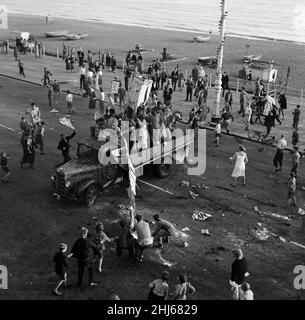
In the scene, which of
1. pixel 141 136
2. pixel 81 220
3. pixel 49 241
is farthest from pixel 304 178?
pixel 49 241

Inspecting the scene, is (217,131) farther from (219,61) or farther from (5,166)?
(5,166)

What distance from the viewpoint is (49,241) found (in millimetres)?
13906

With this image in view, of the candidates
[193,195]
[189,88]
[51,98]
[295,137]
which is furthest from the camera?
[189,88]

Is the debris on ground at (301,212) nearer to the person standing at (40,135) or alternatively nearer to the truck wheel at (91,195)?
the truck wheel at (91,195)

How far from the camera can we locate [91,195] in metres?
15.8

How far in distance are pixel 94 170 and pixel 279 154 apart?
7684mm

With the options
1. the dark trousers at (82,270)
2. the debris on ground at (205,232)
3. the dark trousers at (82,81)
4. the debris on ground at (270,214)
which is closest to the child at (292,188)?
the debris on ground at (270,214)

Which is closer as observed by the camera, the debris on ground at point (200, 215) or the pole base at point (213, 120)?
the debris on ground at point (200, 215)

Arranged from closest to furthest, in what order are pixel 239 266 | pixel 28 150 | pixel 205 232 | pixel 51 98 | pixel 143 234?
pixel 239 266 < pixel 143 234 < pixel 205 232 < pixel 28 150 < pixel 51 98

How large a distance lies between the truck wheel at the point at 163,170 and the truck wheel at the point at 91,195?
295 centimetres

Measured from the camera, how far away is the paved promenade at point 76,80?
24.7m

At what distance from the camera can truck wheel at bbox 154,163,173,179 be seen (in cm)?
1778

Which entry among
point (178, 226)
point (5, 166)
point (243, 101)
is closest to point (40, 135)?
point (5, 166)

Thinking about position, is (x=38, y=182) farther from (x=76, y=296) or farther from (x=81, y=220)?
(x=76, y=296)
